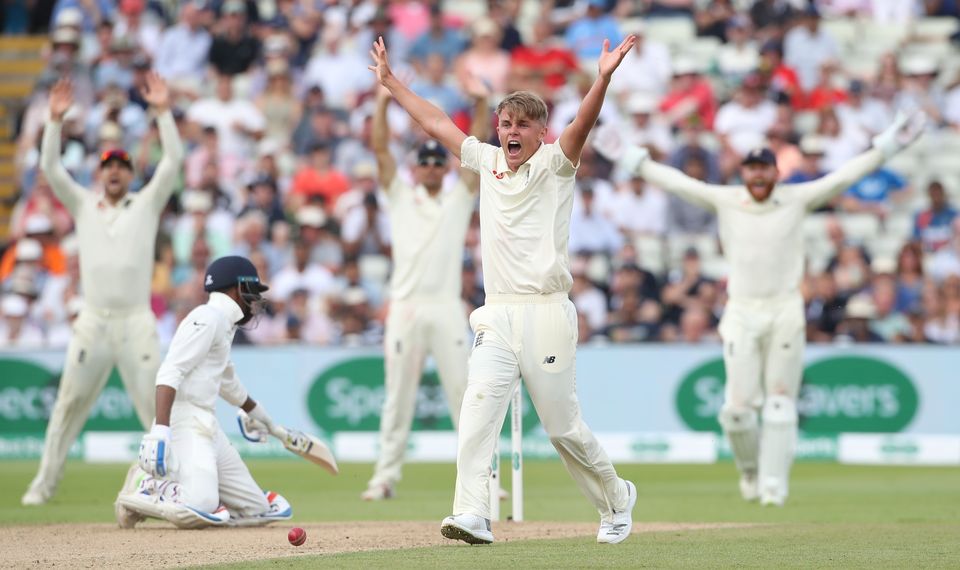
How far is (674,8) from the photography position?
22.0 m

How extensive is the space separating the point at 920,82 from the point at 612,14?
13.7 feet

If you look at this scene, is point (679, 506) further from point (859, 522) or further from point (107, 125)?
point (107, 125)

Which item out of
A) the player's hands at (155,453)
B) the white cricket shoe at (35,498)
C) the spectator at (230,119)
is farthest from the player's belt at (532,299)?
the spectator at (230,119)

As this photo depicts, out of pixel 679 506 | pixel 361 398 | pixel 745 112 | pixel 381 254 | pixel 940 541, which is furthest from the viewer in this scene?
pixel 745 112

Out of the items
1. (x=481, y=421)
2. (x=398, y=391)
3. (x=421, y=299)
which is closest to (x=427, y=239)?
(x=421, y=299)

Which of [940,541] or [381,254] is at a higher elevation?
[381,254]

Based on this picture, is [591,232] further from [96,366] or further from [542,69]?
[96,366]

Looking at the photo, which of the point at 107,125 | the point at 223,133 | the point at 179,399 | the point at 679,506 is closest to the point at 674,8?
the point at 223,133

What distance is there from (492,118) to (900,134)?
926 cm

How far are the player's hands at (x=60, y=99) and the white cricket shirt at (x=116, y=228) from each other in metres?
0.12

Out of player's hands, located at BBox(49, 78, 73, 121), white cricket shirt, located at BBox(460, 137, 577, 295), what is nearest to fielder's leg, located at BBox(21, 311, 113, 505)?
player's hands, located at BBox(49, 78, 73, 121)

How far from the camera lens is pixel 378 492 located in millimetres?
12445

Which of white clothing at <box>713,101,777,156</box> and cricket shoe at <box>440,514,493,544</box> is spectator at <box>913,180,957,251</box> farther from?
cricket shoe at <box>440,514,493,544</box>

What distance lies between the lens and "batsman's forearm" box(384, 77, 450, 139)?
27.7ft
